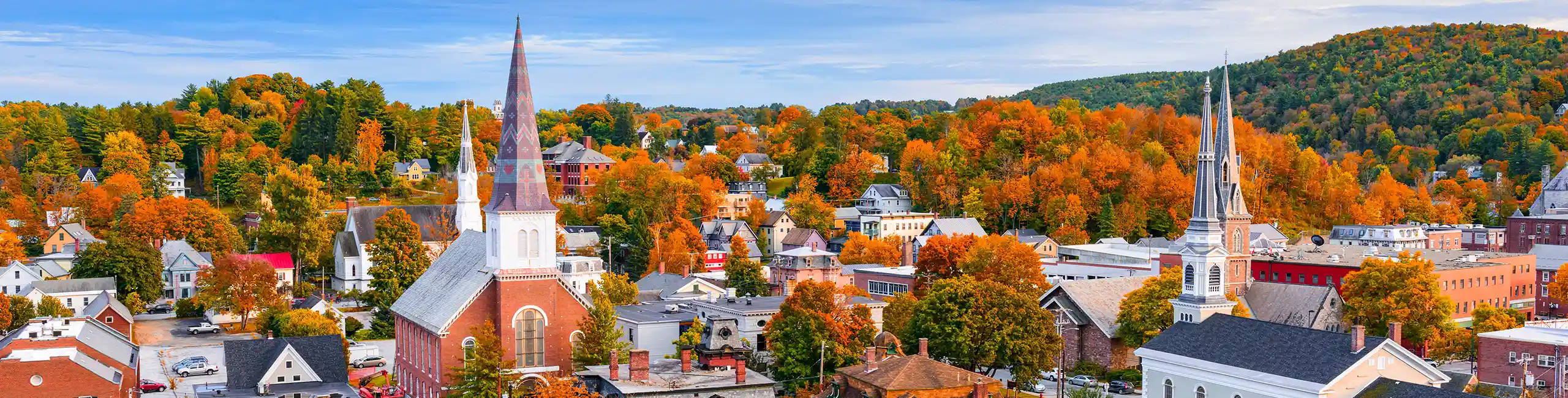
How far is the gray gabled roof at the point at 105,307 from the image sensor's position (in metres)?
72.7

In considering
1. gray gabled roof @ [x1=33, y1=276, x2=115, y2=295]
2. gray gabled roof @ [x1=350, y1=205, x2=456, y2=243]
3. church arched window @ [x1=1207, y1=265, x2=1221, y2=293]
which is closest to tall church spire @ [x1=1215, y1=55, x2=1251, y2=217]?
church arched window @ [x1=1207, y1=265, x2=1221, y2=293]

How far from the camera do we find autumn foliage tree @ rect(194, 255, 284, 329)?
256 feet

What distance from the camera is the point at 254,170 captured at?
411ft

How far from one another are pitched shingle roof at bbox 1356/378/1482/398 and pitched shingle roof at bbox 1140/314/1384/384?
87 centimetres

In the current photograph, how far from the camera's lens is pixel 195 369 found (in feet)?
207

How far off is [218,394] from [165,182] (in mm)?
78424

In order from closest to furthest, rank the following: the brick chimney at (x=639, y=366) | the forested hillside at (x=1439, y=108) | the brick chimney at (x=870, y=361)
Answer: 1. the brick chimney at (x=639, y=366)
2. the brick chimney at (x=870, y=361)
3. the forested hillside at (x=1439, y=108)

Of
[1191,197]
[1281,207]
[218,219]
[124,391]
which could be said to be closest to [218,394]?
[124,391]

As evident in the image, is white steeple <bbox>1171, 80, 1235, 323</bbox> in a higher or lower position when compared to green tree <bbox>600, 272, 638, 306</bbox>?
higher

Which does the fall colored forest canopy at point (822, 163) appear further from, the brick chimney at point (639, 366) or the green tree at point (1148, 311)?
the brick chimney at point (639, 366)

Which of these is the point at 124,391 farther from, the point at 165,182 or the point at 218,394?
the point at 165,182

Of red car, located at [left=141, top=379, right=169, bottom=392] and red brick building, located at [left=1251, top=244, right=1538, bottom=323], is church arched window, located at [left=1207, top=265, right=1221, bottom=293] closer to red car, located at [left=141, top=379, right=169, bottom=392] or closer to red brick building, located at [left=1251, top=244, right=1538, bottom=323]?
red brick building, located at [left=1251, top=244, right=1538, bottom=323]

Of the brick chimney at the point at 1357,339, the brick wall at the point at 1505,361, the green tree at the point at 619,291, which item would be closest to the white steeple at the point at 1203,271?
the brick wall at the point at 1505,361

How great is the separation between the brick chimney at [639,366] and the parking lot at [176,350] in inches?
762
